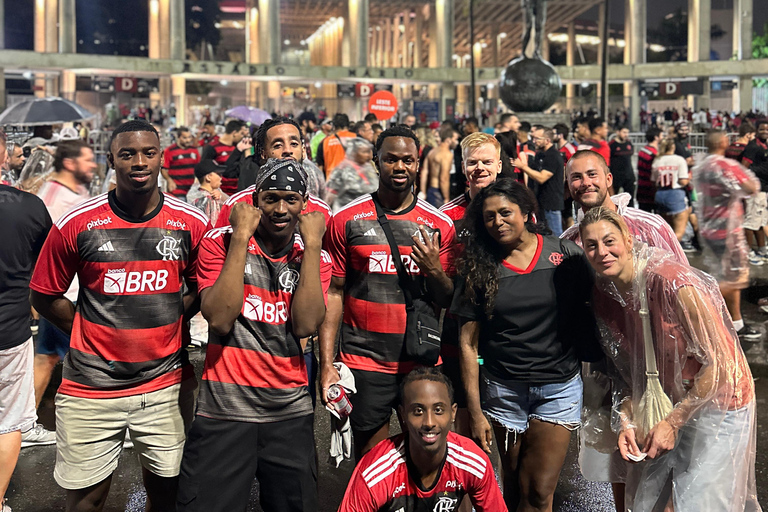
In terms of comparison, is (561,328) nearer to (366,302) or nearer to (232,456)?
(366,302)

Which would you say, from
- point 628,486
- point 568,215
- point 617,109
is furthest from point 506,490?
point 617,109

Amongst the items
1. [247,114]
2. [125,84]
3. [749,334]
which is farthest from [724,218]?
[125,84]

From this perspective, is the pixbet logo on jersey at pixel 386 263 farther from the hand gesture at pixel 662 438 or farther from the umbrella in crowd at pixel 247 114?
the umbrella in crowd at pixel 247 114

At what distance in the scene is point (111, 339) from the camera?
370 centimetres

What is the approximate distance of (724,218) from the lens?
→ 25.1 ft

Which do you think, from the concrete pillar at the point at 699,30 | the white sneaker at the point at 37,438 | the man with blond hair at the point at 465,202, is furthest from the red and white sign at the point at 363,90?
the man with blond hair at the point at 465,202

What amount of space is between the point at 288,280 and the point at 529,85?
58.3 feet

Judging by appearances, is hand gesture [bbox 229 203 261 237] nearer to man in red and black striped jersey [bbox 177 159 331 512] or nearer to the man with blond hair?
man in red and black striped jersey [bbox 177 159 331 512]

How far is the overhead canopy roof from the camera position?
5256 centimetres

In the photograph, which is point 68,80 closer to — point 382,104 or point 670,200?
point 382,104

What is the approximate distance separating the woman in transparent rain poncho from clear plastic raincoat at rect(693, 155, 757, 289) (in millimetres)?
4198

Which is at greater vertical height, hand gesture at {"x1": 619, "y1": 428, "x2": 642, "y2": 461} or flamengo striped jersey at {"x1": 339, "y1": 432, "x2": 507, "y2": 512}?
hand gesture at {"x1": 619, "y1": 428, "x2": 642, "y2": 461}

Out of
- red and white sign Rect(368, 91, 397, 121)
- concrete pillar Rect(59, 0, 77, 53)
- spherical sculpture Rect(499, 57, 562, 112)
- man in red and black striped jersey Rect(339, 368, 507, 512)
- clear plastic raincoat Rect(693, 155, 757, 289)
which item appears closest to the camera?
man in red and black striped jersey Rect(339, 368, 507, 512)

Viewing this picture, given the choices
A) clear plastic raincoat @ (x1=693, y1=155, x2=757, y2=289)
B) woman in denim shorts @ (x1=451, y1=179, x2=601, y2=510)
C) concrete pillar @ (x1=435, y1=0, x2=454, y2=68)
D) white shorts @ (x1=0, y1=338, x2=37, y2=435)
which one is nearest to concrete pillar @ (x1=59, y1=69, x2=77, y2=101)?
concrete pillar @ (x1=435, y1=0, x2=454, y2=68)
